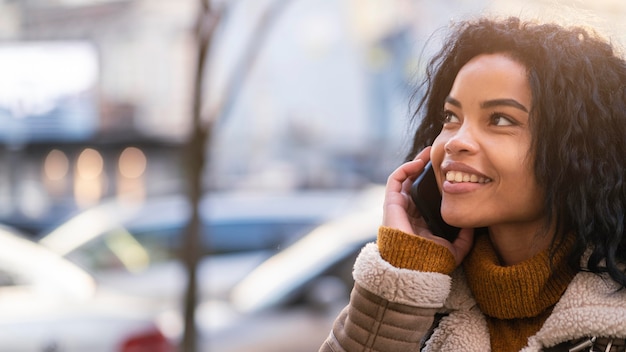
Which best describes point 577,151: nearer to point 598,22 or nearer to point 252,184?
point 598,22

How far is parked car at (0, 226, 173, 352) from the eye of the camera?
4.95 meters

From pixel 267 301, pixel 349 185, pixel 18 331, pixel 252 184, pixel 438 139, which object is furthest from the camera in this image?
pixel 252 184

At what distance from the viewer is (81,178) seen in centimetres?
2919

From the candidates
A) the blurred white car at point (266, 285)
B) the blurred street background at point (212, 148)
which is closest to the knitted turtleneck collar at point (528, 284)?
the blurred street background at point (212, 148)

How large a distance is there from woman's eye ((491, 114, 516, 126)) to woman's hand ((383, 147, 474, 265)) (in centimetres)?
28

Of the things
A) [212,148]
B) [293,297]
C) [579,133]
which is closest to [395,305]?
[579,133]

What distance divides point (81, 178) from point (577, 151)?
28.4 meters

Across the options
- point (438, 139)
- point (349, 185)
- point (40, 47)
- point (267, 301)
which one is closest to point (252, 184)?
point (349, 185)

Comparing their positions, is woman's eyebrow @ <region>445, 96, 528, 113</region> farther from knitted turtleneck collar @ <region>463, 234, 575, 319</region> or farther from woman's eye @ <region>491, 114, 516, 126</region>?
knitted turtleneck collar @ <region>463, 234, 575, 319</region>

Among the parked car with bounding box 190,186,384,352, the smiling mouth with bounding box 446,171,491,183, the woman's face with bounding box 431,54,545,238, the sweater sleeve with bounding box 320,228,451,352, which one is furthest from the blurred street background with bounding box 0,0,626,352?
the sweater sleeve with bounding box 320,228,451,352

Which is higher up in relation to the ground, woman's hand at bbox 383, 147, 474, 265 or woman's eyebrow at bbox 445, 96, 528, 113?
woman's eyebrow at bbox 445, 96, 528, 113

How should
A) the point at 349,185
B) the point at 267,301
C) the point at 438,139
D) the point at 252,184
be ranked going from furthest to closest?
the point at 252,184 → the point at 349,185 → the point at 267,301 → the point at 438,139

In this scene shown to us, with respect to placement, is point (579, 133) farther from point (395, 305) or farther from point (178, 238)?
point (178, 238)

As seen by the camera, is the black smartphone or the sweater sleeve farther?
the black smartphone
